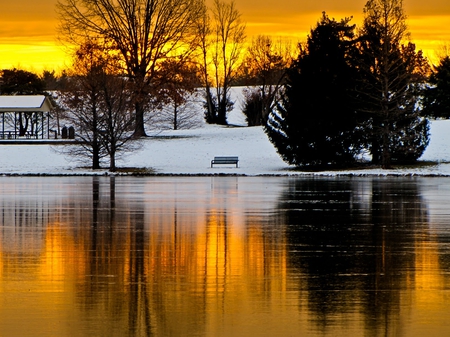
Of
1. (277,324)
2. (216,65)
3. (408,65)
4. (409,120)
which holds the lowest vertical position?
(277,324)

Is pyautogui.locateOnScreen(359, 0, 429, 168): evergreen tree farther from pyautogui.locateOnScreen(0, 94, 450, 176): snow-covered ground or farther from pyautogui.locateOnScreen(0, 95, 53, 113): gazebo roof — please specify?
pyautogui.locateOnScreen(0, 95, 53, 113): gazebo roof

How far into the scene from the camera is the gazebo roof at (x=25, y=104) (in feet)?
245

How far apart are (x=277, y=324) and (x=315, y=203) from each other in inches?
634

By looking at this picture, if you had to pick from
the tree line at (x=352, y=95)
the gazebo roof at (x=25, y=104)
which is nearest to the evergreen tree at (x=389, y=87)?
the tree line at (x=352, y=95)

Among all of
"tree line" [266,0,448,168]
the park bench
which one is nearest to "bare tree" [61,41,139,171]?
the park bench

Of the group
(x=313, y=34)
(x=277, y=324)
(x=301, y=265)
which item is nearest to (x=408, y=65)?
(x=313, y=34)

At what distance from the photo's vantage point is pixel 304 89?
47531mm

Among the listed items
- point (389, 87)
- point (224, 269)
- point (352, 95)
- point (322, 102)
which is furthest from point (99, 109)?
point (224, 269)

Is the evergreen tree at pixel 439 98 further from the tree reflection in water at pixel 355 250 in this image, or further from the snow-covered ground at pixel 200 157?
the tree reflection in water at pixel 355 250

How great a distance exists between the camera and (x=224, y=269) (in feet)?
41.3

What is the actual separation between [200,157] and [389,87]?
1349cm

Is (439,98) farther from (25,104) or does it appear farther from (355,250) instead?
(355,250)

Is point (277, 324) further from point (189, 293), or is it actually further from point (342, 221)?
point (342, 221)

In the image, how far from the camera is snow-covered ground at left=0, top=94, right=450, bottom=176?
46906 millimetres
